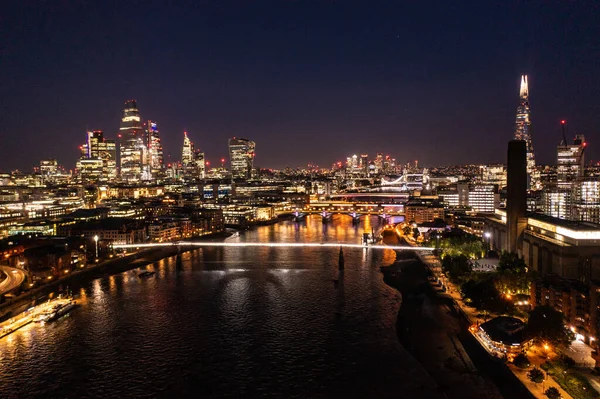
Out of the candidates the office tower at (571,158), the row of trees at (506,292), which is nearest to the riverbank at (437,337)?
the row of trees at (506,292)

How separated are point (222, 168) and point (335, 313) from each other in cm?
8001

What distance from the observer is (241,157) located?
260 ft

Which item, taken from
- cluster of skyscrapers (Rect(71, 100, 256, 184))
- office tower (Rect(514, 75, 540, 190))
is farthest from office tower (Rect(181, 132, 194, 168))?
office tower (Rect(514, 75, 540, 190))

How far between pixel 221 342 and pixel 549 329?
5542mm

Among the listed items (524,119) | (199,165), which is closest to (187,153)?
(199,165)

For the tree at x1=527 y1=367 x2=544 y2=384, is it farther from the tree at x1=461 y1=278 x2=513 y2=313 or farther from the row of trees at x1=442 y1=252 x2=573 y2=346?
the tree at x1=461 y1=278 x2=513 y2=313

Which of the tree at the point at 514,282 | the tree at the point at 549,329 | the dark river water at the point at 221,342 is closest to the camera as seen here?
A: the dark river water at the point at 221,342

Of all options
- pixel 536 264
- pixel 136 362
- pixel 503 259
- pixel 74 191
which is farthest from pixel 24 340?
pixel 74 191

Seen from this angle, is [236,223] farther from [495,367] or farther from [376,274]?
[495,367]

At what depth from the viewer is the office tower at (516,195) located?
1424cm

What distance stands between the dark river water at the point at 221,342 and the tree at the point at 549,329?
1869mm

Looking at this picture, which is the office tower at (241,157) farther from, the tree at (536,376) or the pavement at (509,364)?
the tree at (536,376)

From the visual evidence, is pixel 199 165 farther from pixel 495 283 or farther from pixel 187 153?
pixel 495 283

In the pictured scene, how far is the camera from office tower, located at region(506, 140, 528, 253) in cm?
1424
